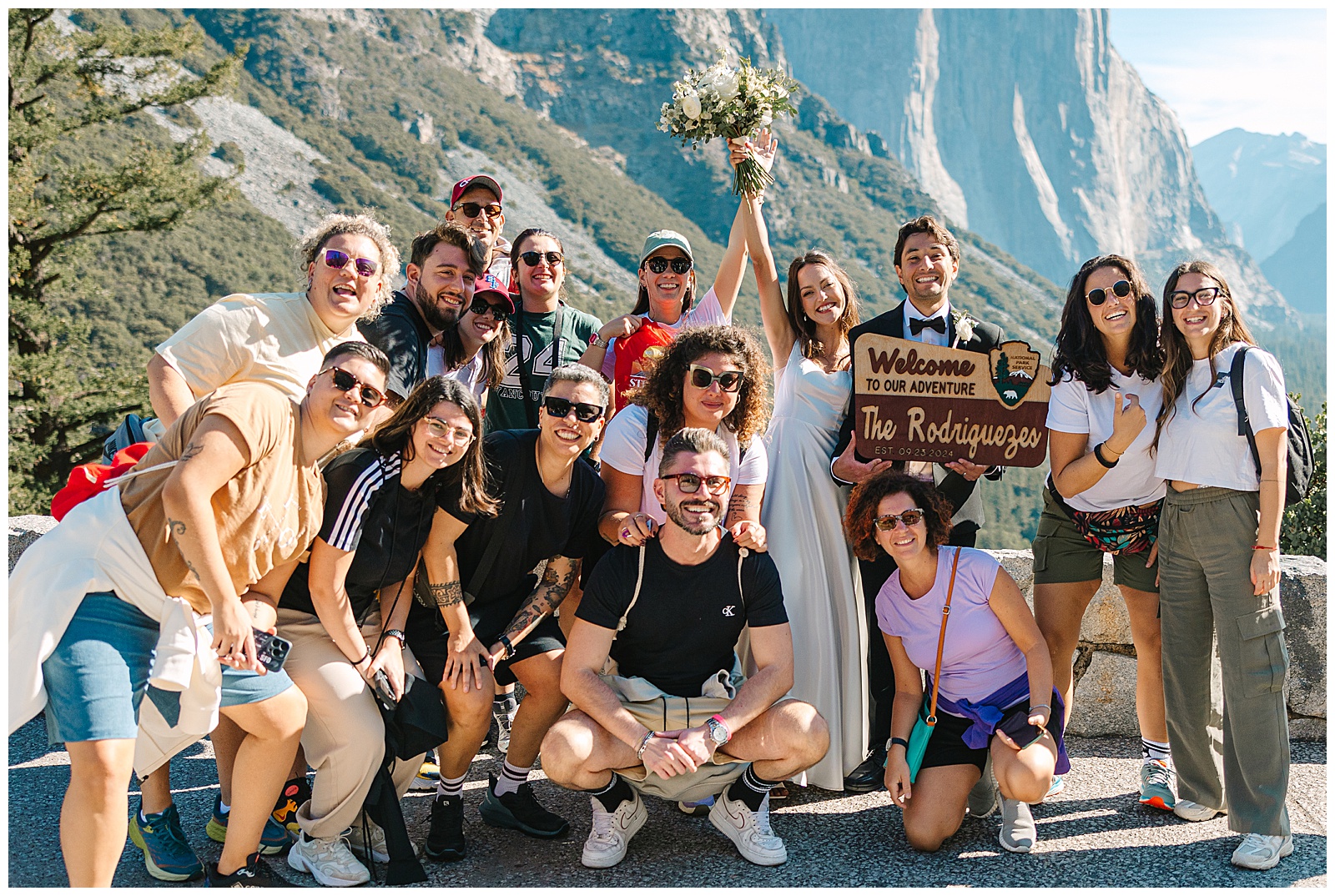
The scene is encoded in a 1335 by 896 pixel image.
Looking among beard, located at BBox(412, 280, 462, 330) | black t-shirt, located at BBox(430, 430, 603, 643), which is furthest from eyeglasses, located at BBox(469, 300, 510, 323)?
black t-shirt, located at BBox(430, 430, 603, 643)

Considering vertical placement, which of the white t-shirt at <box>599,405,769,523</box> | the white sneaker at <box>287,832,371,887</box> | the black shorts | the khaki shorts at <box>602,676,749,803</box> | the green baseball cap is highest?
the green baseball cap

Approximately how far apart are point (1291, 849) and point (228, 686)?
376 centimetres

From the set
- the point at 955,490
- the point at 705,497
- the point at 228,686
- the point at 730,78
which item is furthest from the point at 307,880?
the point at 730,78

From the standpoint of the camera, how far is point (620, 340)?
456 cm

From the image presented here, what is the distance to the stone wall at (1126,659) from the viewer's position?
4.79m

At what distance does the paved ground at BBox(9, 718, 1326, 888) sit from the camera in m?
3.47

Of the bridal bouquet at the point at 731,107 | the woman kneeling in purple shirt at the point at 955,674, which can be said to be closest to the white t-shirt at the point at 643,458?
the woman kneeling in purple shirt at the point at 955,674

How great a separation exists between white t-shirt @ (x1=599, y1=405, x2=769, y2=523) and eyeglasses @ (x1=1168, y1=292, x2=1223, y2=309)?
167cm

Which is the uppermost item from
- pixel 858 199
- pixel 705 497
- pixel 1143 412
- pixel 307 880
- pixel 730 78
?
pixel 858 199

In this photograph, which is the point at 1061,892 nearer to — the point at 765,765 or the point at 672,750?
the point at 765,765

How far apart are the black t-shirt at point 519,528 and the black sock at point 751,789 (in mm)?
1050

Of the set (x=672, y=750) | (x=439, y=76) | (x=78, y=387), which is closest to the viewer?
(x=672, y=750)

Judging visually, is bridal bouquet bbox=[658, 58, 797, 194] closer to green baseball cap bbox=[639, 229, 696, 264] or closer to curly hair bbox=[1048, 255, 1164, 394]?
green baseball cap bbox=[639, 229, 696, 264]

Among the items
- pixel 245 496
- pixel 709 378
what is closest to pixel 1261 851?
pixel 709 378
